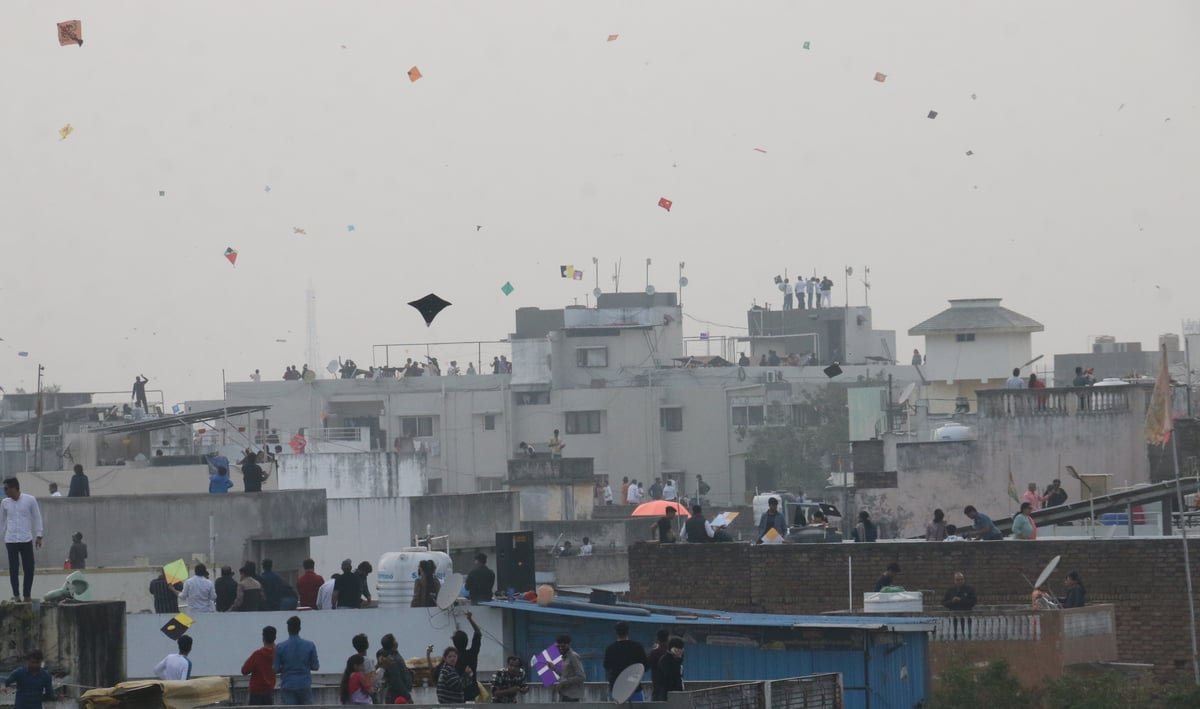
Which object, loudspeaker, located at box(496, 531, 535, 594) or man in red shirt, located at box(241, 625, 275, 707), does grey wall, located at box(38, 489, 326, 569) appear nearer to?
loudspeaker, located at box(496, 531, 535, 594)

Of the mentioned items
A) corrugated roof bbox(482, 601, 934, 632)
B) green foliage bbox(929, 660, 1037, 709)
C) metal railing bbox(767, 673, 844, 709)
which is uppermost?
corrugated roof bbox(482, 601, 934, 632)

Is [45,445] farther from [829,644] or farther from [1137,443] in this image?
[829,644]

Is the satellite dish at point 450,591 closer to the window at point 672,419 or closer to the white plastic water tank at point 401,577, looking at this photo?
the white plastic water tank at point 401,577

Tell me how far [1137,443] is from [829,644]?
1716cm

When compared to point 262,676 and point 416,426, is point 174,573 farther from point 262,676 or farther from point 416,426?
point 416,426

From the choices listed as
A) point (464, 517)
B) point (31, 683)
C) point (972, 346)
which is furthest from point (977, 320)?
point (31, 683)

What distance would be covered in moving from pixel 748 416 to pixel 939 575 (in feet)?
148

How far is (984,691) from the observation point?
19.9 m

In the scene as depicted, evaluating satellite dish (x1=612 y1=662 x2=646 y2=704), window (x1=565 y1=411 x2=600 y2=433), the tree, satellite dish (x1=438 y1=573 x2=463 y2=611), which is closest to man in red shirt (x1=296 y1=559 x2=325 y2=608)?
satellite dish (x1=438 y1=573 x2=463 y2=611)

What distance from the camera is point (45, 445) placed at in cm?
5847

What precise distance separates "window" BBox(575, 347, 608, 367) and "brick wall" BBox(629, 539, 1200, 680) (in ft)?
146

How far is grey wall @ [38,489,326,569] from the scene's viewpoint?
2947cm

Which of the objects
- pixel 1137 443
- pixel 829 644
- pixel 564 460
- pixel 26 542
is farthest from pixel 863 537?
pixel 564 460

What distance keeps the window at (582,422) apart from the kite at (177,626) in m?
47.3
